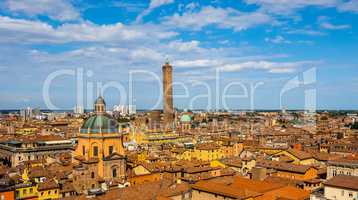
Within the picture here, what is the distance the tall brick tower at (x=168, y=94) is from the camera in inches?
5049

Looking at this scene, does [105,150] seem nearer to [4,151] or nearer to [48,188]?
[48,188]

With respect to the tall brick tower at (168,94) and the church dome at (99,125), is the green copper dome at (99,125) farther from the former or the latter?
the tall brick tower at (168,94)

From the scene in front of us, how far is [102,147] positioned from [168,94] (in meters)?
81.4

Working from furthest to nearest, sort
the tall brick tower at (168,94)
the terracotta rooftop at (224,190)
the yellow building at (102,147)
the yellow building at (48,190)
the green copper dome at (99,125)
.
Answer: the tall brick tower at (168,94)
the green copper dome at (99,125)
the yellow building at (102,147)
the yellow building at (48,190)
the terracotta rooftop at (224,190)

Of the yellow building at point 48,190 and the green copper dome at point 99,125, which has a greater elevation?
the green copper dome at point 99,125

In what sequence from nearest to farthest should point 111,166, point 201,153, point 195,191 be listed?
1. point 195,191
2. point 111,166
3. point 201,153

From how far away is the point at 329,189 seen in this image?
28.2 m

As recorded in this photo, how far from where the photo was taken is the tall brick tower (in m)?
128

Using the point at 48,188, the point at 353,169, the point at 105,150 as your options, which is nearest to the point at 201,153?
the point at 105,150

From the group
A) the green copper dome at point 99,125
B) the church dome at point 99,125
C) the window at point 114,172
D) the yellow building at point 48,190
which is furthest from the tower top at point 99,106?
the yellow building at point 48,190

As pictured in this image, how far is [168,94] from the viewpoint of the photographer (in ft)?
421

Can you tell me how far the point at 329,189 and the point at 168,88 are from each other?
10234cm

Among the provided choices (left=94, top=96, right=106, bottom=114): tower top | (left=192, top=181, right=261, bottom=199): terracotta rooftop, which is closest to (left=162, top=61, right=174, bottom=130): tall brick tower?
(left=94, top=96, right=106, bottom=114): tower top

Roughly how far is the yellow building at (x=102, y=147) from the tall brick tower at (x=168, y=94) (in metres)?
77.0
